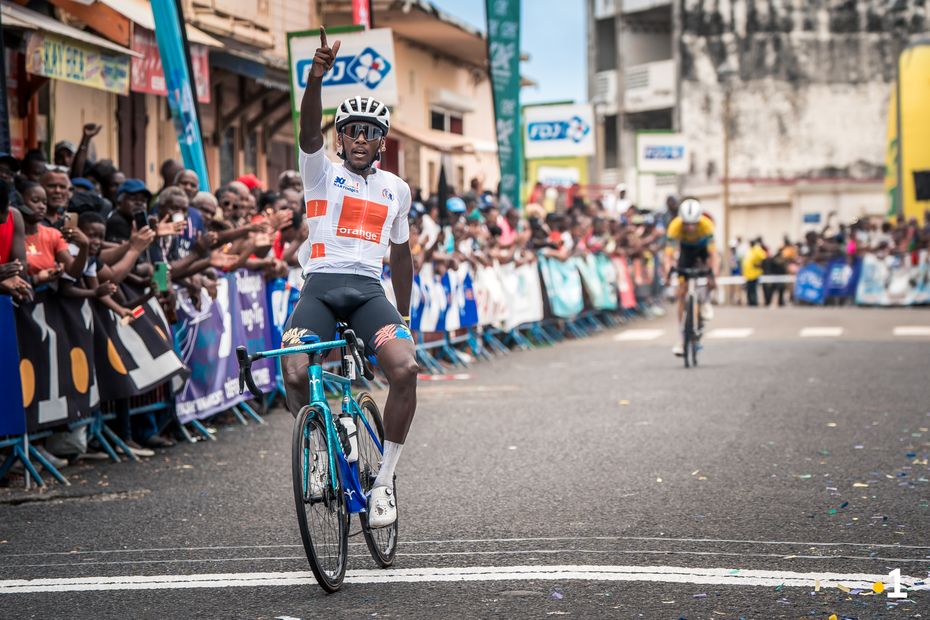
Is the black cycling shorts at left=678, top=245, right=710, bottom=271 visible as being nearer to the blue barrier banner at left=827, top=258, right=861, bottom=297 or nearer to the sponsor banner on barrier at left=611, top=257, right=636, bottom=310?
the sponsor banner on barrier at left=611, top=257, right=636, bottom=310

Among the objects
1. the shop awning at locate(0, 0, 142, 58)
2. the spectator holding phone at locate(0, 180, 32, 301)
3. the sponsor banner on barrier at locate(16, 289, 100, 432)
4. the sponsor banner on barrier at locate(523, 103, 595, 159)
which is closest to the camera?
the spectator holding phone at locate(0, 180, 32, 301)

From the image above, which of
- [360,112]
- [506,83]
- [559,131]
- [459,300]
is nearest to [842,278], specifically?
[559,131]

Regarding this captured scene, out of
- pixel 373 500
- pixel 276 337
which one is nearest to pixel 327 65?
pixel 373 500

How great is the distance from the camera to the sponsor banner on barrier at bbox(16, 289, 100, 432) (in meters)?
9.64

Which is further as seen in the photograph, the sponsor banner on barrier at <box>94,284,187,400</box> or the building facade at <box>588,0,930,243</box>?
the building facade at <box>588,0,930,243</box>

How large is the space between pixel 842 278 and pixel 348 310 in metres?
32.6

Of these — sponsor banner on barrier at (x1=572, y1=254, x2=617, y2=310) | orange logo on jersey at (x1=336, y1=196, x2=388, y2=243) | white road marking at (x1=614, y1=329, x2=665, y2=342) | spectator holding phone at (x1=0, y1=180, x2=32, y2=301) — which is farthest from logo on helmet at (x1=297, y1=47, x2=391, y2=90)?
sponsor banner on barrier at (x1=572, y1=254, x2=617, y2=310)

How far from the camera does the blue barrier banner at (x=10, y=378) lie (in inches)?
368

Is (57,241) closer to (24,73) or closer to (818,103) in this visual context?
(24,73)

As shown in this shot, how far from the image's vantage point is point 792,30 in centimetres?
6619

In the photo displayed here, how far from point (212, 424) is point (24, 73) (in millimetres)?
6974

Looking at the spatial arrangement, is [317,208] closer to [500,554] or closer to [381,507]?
[381,507]

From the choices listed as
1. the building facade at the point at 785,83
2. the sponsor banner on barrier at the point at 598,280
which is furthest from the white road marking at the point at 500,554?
the building facade at the point at 785,83

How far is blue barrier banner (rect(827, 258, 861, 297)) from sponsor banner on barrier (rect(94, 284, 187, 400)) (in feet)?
95.1
